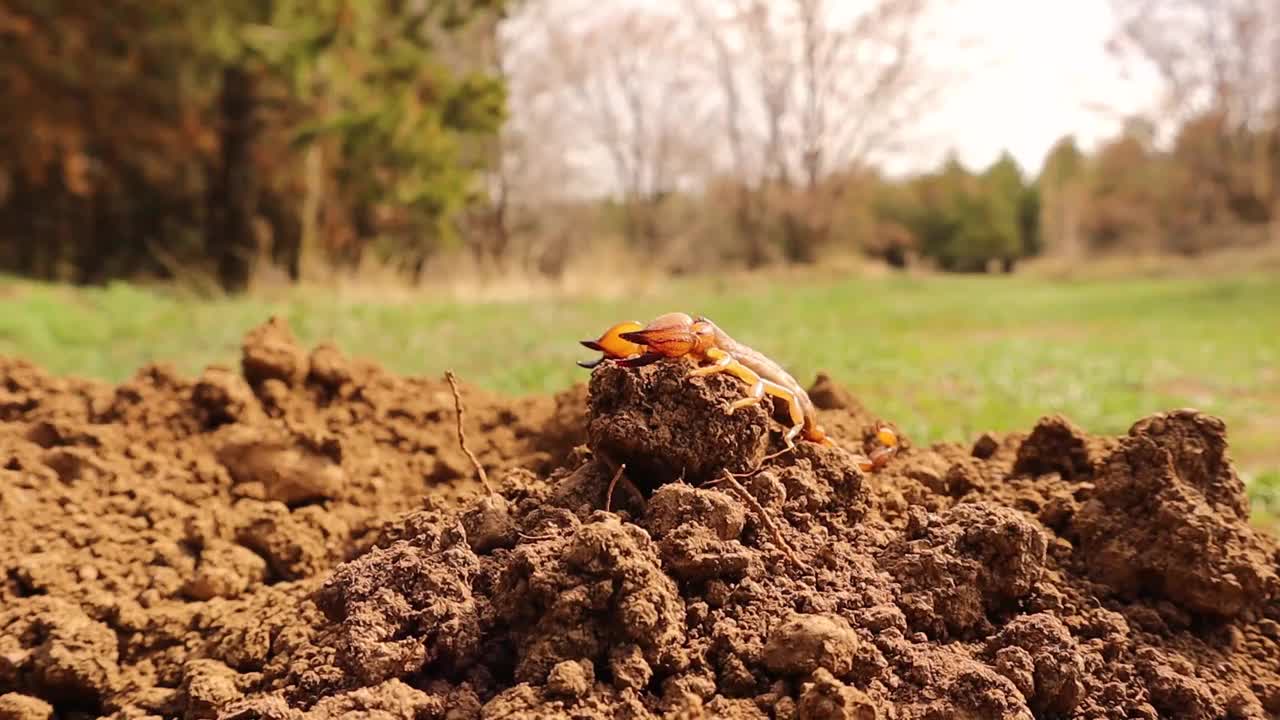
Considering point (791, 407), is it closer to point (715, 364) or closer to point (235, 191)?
point (715, 364)

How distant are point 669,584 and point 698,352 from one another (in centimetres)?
51

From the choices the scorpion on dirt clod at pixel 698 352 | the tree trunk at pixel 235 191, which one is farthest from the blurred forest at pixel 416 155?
the scorpion on dirt clod at pixel 698 352

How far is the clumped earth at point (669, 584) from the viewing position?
1660 millimetres

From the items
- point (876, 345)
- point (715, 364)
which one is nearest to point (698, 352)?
point (715, 364)

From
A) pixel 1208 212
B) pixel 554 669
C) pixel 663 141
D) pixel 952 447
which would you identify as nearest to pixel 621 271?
pixel 952 447

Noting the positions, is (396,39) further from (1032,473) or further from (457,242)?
(1032,473)

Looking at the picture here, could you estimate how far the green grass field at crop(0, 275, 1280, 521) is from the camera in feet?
21.4

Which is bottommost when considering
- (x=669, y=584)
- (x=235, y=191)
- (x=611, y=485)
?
(x=669, y=584)

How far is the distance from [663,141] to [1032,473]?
44010mm

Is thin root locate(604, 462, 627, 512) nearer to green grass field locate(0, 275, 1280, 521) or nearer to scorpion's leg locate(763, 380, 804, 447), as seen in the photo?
scorpion's leg locate(763, 380, 804, 447)

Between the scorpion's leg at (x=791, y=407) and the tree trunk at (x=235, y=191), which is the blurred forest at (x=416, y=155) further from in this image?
the scorpion's leg at (x=791, y=407)

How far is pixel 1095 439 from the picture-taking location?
2.80 m

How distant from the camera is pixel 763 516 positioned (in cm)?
192

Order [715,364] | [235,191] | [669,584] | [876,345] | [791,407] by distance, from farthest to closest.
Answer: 1. [235,191]
2. [876,345]
3. [791,407]
4. [715,364]
5. [669,584]
